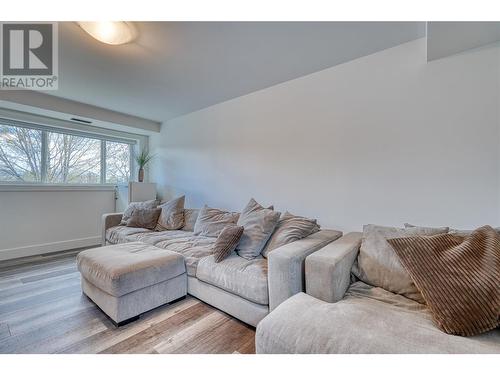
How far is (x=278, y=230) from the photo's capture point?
1.91 meters

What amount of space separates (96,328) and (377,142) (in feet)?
8.61

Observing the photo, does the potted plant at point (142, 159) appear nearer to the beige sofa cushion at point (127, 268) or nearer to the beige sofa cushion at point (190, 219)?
the beige sofa cushion at point (190, 219)

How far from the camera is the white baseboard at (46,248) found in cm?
295

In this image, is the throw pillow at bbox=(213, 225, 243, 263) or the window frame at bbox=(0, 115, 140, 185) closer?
the throw pillow at bbox=(213, 225, 243, 263)

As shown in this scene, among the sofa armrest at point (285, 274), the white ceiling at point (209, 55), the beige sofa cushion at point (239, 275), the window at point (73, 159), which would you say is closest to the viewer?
the sofa armrest at point (285, 274)

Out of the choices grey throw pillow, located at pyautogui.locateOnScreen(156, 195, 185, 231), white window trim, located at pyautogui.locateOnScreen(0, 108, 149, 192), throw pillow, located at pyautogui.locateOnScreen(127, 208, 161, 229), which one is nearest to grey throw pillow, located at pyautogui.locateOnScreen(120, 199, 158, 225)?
throw pillow, located at pyautogui.locateOnScreen(127, 208, 161, 229)

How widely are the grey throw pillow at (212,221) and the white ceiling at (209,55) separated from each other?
59.8 inches

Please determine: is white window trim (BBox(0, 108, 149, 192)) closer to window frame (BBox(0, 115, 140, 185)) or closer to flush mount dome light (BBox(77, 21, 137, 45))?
window frame (BBox(0, 115, 140, 185))

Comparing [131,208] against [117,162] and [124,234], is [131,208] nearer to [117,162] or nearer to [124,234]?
[124,234]

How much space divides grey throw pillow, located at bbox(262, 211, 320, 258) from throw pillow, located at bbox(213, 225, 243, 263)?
26 cm

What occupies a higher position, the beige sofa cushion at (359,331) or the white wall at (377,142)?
the white wall at (377,142)

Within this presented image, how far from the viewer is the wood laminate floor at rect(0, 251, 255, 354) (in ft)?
4.42

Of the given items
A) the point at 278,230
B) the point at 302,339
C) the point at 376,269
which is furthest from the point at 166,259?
the point at 376,269

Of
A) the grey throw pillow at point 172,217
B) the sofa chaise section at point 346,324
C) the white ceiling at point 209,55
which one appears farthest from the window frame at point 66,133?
the sofa chaise section at point 346,324
